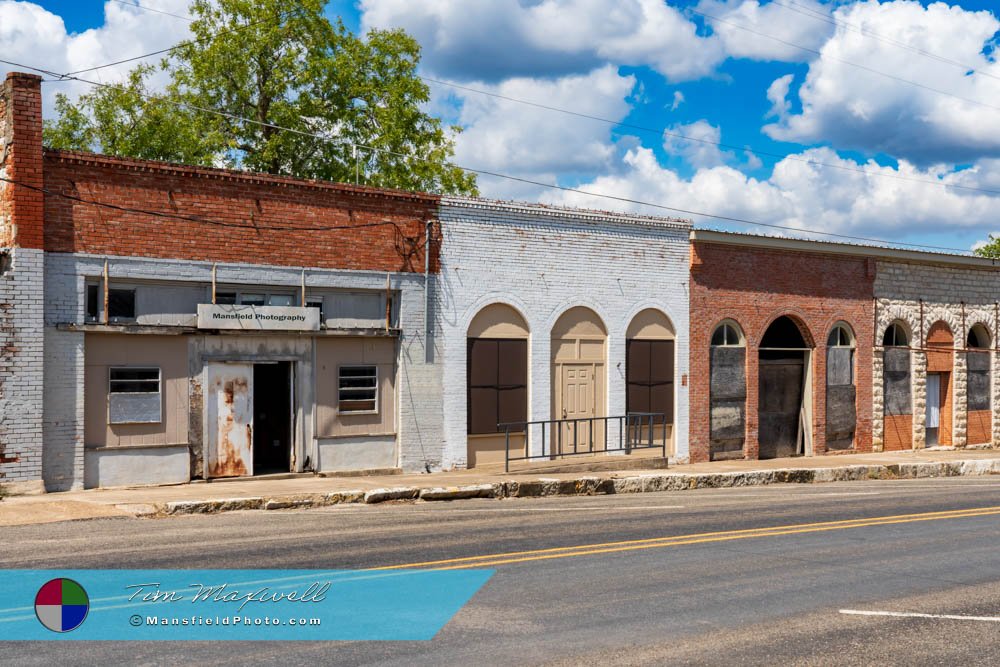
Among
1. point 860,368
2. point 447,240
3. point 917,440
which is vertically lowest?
point 917,440

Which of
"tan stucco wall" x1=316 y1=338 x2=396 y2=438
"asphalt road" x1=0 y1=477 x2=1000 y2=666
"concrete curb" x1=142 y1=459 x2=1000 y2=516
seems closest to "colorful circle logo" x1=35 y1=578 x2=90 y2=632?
"asphalt road" x1=0 y1=477 x2=1000 y2=666

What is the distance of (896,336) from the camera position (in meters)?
28.9

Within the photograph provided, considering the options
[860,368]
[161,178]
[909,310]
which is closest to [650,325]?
[860,368]

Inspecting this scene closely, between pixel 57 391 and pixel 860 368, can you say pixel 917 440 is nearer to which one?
pixel 860 368

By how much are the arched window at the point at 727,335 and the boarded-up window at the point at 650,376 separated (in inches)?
61.8

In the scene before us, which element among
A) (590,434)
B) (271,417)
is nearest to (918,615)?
(271,417)

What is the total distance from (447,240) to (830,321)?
11.7m

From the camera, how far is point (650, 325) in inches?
932

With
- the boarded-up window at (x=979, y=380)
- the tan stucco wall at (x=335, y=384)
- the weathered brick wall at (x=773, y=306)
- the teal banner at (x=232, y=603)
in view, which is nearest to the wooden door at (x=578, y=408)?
the weathered brick wall at (x=773, y=306)

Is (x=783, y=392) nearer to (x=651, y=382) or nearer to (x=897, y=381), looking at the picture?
(x=897, y=381)

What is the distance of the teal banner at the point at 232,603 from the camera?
312 inches

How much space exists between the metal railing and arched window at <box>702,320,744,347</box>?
265 centimetres

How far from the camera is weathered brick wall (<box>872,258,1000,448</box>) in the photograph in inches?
1115

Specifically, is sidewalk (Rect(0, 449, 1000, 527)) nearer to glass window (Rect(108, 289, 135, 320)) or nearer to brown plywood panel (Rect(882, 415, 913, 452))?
brown plywood panel (Rect(882, 415, 913, 452))
